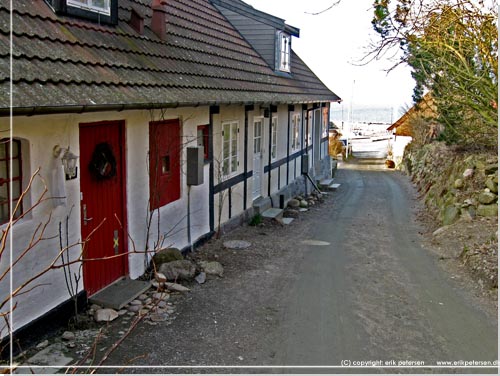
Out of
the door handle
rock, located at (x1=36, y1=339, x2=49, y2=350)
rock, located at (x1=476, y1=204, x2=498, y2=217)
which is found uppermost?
the door handle

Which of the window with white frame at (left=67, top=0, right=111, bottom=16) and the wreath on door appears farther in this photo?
the window with white frame at (left=67, top=0, right=111, bottom=16)

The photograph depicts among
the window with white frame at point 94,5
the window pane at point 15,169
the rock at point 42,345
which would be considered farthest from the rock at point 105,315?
the window with white frame at point 94,5

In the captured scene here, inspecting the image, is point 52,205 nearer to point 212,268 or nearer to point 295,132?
point 212,268

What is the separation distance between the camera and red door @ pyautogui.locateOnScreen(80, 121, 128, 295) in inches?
249

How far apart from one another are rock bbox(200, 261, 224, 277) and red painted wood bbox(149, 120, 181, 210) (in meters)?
1.21

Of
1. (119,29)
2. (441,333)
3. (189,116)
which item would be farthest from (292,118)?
(441,333)

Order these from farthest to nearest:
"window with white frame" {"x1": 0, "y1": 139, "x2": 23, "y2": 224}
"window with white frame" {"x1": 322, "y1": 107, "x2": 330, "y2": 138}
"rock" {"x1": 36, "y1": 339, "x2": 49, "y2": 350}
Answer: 1. "window with white frame" {"x1": 322, "y1": 107, "x2": 330, "y2": 138}
2. "rock" {"x1": 36, "y1": 339, "x2": 49, "y2": 350}
3. "window with white frame" {"x1": 0, "y1": 139, "x2": 23, "y2": 224}

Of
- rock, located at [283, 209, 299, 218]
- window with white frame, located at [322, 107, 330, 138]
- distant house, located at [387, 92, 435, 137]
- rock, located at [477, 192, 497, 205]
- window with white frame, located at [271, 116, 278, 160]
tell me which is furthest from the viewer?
distant house, located at [387, 92, 435, 137]

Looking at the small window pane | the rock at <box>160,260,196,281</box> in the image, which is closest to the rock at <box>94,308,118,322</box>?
the rock at <box>160,260,196,281</box>

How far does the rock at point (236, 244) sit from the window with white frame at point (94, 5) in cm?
478

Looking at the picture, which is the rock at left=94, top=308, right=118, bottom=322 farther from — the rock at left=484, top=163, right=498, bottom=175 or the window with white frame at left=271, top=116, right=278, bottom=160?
the rock at left=484, top=163, right=498, bottom=175

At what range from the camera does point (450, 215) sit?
1254cm

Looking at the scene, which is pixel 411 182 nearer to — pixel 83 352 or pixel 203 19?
pixel 203 19

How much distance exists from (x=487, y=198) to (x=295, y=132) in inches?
320
